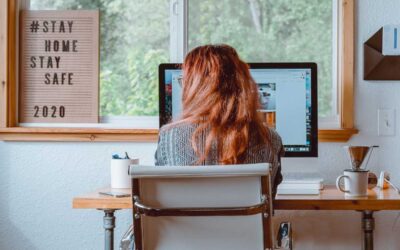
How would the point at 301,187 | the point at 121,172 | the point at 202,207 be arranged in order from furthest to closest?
the point at 121,172
the point at 301,187
the point at 202,207

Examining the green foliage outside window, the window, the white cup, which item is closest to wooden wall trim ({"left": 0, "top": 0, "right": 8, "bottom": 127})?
the green foliage outside window

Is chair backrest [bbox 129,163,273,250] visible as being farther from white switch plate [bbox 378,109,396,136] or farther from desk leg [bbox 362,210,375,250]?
white switch plate [bbox 378,109,396,136]

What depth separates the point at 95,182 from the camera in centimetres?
247

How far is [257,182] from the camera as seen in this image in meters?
1.36

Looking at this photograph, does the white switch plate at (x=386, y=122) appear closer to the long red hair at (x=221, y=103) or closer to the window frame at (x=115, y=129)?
the window frame at (x=115, y=129)

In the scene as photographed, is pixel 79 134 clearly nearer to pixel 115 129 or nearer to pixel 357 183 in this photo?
pixel 115 129

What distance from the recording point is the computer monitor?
2.08 meters

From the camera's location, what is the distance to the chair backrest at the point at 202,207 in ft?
4.33

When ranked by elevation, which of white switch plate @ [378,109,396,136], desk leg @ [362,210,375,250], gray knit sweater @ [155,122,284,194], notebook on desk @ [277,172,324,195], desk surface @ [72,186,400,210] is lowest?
desk leg @ [362,210,375,250]

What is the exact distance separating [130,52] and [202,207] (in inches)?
51.3

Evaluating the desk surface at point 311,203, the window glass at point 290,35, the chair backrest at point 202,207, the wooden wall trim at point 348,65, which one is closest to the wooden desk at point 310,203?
the desk surface at point 311,203

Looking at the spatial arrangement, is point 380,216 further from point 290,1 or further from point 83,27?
point 83,27

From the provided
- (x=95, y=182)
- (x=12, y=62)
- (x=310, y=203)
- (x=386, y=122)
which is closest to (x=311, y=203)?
(x=310, y=203)

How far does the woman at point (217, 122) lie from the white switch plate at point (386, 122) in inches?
34.5
